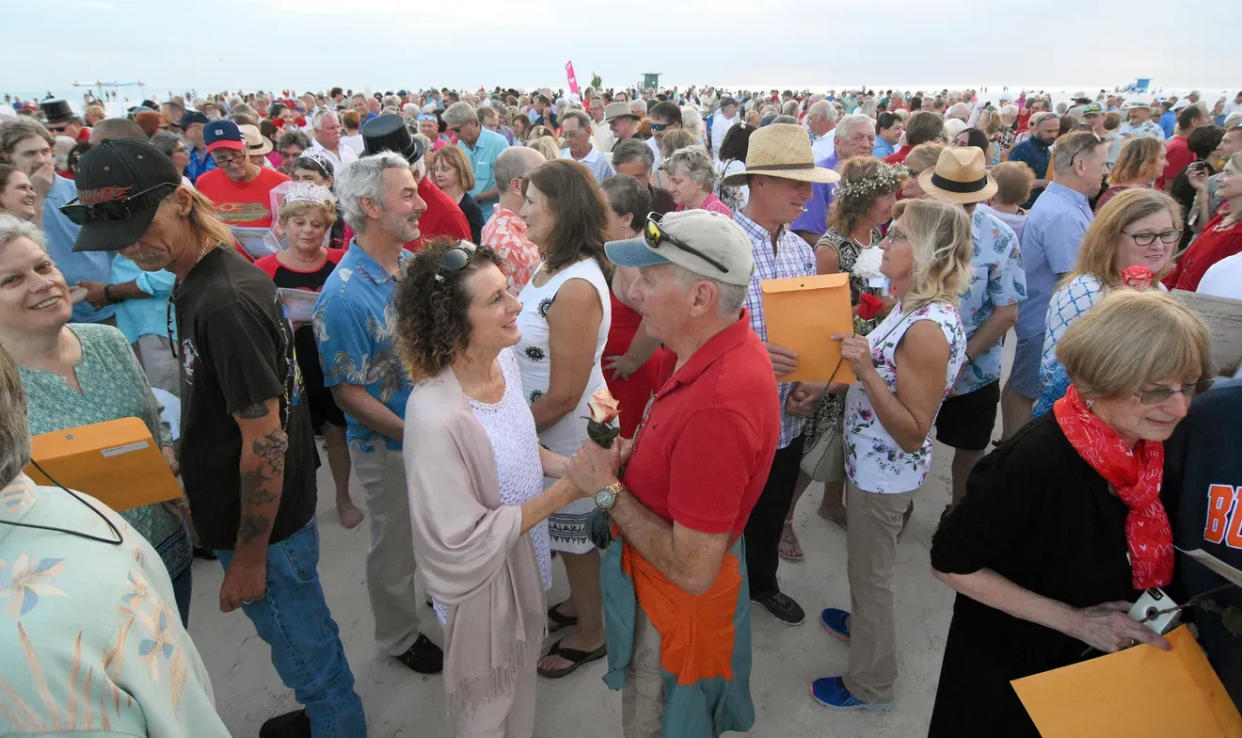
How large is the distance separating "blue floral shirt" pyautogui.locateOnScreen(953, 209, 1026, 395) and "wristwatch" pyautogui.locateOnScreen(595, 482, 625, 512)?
245 cm

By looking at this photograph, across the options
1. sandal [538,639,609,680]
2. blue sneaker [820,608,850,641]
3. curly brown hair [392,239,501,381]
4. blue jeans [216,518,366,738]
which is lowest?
sandal [538,639,609,680]

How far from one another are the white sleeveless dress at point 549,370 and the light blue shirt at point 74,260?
2.69 metres

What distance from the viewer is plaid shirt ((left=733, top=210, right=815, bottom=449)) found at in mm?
2765

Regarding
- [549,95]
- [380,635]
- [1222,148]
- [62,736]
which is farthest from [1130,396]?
[549,95]

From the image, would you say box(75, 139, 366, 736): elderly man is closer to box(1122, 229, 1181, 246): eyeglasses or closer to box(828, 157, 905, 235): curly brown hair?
box(828, 157, 905, 235): curly brown hair

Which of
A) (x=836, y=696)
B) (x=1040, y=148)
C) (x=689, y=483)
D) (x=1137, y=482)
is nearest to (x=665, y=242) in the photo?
(x=689, y=483)

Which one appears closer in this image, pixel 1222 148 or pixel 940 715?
pixel 940 715

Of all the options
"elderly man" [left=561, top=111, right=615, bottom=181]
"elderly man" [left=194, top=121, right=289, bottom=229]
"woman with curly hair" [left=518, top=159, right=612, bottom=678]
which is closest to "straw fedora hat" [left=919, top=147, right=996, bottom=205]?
"woman with curly hair" [left=518, top=159, right=612, bottom=678]

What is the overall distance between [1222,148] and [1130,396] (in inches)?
284

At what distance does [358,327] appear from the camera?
2447 mm

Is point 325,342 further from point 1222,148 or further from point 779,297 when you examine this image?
point 1222,148

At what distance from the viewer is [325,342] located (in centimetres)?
245

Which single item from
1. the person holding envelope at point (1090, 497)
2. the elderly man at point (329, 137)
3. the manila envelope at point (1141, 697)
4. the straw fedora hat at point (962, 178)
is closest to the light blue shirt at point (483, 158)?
the elderly man at point (329, 137)

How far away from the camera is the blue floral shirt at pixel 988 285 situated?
129 inches
